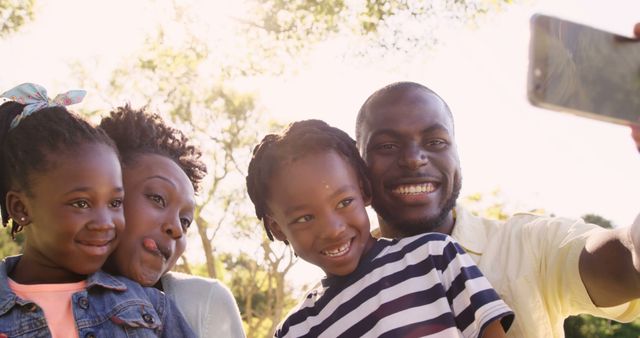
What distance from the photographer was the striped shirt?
2.41m

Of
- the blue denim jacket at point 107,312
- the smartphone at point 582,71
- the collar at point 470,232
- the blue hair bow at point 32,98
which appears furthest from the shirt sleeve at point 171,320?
the smartphone at point 582,71

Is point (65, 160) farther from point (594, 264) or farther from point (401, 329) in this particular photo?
point (594, 264)

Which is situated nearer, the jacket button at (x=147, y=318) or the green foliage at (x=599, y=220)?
the jacket button at (x=147, y=318)

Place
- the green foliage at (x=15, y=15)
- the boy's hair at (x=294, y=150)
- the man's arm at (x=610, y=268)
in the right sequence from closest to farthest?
the man's arm at (x=610, y=268) → the boy's hair at (x=294, y=150) → the green foliage at (x=15, y=15)

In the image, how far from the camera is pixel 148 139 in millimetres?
2857

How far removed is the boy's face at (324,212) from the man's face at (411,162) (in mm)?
182

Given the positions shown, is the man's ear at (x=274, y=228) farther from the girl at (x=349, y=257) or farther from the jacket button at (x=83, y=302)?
the jacket button at (x=83, y=302)

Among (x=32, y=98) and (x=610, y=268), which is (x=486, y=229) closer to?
(x=610, y=268)

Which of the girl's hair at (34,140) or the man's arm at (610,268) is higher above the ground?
the girl's hair at (34,140)

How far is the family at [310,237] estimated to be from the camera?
95.0 inches

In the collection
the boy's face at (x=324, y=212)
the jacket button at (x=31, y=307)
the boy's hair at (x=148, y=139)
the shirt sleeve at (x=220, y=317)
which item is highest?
the boy's hair at (x=148, y=139)

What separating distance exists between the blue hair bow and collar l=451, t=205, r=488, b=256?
67.1 inches

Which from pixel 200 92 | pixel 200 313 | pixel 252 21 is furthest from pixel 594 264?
pixel 200 92

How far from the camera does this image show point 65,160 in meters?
2.44
